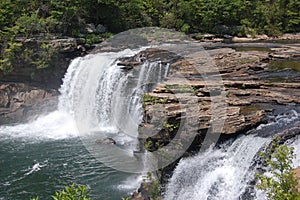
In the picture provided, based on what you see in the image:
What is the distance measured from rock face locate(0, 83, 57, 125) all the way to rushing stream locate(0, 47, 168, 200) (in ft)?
1.78

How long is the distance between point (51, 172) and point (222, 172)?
5.85 meters

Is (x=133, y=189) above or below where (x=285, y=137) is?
below

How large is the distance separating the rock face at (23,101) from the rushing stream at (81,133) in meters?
0.54

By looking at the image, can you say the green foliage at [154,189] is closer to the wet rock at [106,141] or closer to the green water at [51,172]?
the green water at [51,172]

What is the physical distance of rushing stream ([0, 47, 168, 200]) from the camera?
1000 cm

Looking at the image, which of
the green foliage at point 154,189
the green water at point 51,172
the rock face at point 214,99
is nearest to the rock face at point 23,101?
the green water at point 51,172

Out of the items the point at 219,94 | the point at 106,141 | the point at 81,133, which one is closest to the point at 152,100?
the point at 219,94

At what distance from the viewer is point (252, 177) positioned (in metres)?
7.37

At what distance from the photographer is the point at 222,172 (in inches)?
314

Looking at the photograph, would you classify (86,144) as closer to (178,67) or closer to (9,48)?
(178,67)

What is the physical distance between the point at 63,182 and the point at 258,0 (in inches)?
1106

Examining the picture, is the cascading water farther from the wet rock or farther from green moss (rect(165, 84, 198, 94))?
the wet rock

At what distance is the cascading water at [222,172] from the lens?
7.50 meters

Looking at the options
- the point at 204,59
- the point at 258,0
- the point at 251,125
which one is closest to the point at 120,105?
the point at 204,59
